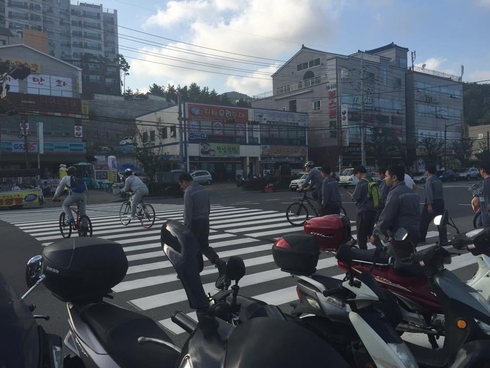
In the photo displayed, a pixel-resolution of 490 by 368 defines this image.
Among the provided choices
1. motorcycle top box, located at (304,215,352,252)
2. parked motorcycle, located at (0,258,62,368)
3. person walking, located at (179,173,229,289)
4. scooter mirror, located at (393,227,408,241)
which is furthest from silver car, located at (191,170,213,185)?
parked motorcycle, located at (0,258,62,368)

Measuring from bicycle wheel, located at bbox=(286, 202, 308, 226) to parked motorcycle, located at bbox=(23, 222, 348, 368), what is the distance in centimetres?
1061

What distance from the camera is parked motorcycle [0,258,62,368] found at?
6.04 feet

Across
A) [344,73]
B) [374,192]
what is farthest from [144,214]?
[344,73]

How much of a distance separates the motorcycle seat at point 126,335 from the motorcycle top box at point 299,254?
1.52m

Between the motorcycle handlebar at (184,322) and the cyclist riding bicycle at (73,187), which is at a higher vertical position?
the cyclist riding bicycle at (73,187)

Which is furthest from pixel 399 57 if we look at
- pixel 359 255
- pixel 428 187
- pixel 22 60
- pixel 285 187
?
pixel 359 255

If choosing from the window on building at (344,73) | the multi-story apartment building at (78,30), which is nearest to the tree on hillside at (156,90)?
the multi-story apartment building at (78,30)

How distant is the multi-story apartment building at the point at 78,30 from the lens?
84125mm

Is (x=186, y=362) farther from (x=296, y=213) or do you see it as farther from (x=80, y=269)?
(x=296, y=213)

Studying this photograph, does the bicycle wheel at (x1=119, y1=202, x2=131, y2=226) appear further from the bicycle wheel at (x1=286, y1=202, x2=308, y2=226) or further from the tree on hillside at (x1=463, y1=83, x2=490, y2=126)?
the tree on hillside at (x1=463, y1=83, x2=490, y2=126)

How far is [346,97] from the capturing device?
1987 inches

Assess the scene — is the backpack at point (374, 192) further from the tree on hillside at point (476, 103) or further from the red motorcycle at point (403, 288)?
the tree on hillside at point (476, 103)

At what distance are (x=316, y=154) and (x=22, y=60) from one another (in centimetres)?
3670

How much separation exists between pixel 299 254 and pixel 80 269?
→ 1.88 metres
